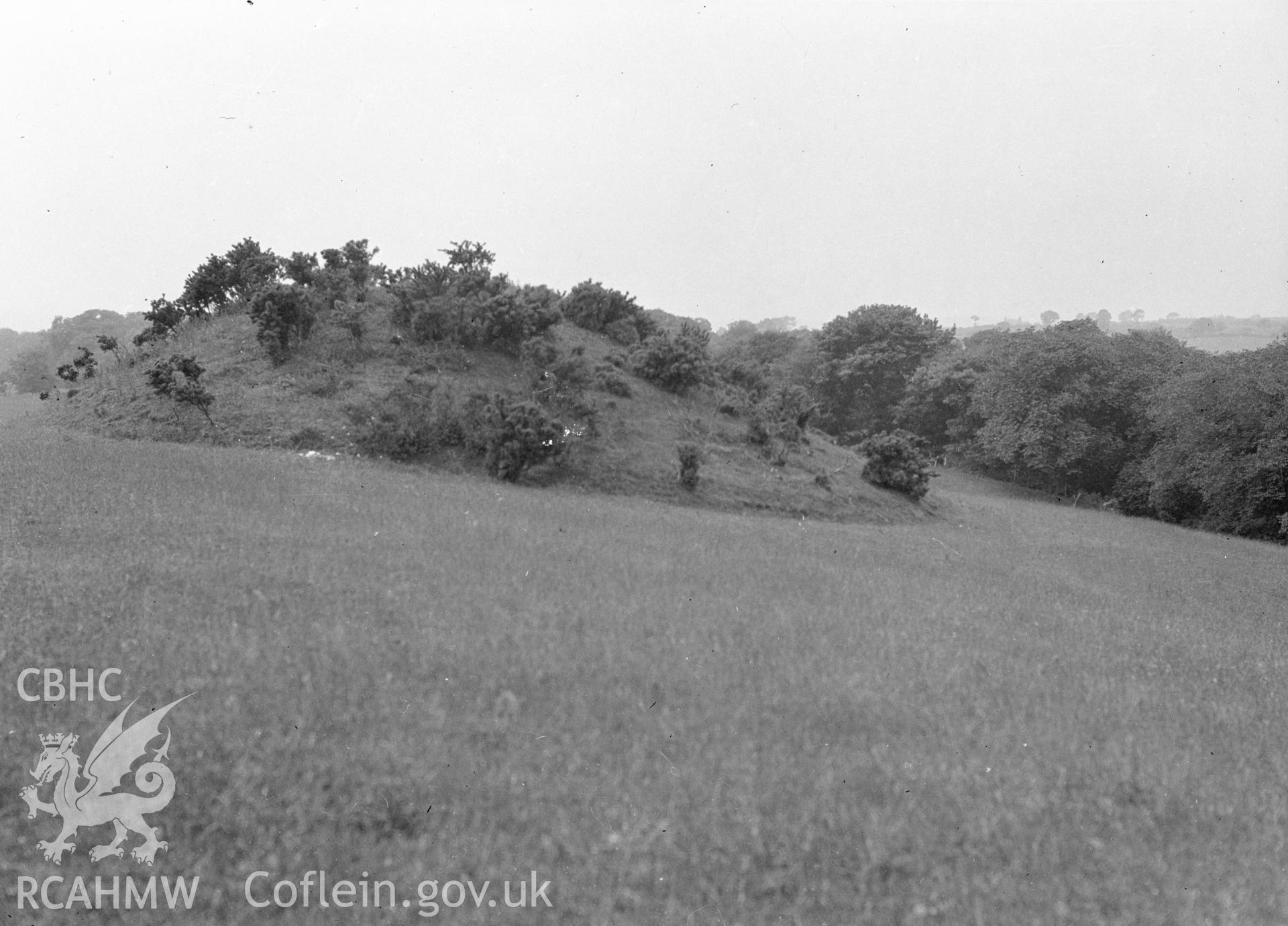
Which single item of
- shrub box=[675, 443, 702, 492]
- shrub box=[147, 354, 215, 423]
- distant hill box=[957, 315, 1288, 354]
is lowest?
shrub box=[675, 443, 702, 492]

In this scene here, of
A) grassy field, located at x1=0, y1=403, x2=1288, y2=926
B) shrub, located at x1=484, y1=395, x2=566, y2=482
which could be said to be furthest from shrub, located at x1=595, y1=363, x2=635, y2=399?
grassy field, located at x1=0, y1=403, x2=1288, y2=926

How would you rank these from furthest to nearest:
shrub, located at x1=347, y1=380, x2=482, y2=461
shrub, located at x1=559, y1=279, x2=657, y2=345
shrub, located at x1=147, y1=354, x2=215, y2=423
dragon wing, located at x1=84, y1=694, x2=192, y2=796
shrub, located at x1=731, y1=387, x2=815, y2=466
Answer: shrub, located at x1=559, y1=279, x2=657, y2=345
shrub, located at x1=731, y1=387, x2=815, y2=466
shrub, located at x1=347, y1=380, x2=482, y2=461
shrub, located at x1=147, y1=354, x2=215, y2=423
dragon wing, located at x1=84, y1=694, x2=192, y2=796

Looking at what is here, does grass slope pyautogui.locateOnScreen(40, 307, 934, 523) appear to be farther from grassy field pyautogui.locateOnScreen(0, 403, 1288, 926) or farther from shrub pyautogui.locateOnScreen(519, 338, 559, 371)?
grassy field pyautogui.locateOnScreen(0, 403, 1288, 926)

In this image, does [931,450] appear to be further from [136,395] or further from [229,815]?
[229,815]

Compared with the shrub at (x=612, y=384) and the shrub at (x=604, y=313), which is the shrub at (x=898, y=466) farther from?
the shrub at (x=604, y=313)

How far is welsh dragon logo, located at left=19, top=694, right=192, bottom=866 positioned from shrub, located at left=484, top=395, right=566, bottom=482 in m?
13.7

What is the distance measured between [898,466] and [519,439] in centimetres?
1306

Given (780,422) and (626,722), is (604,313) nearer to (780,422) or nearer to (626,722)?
(780,422)

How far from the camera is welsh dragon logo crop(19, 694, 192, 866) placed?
530 centimetres

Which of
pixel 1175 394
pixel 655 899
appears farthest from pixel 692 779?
pixel 1175 394

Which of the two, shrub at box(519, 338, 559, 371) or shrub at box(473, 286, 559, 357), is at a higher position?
shrub at box(473, 286, 559, 357)

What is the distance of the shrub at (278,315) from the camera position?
74.2 feet

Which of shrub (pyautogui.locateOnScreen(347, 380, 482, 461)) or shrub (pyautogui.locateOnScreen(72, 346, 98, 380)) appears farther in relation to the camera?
A: shrub (pyautogui.locateOnScreen(72, 346, 98, 380))

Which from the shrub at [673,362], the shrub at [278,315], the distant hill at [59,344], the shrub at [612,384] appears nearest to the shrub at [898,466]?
the shrub at [673,362]
